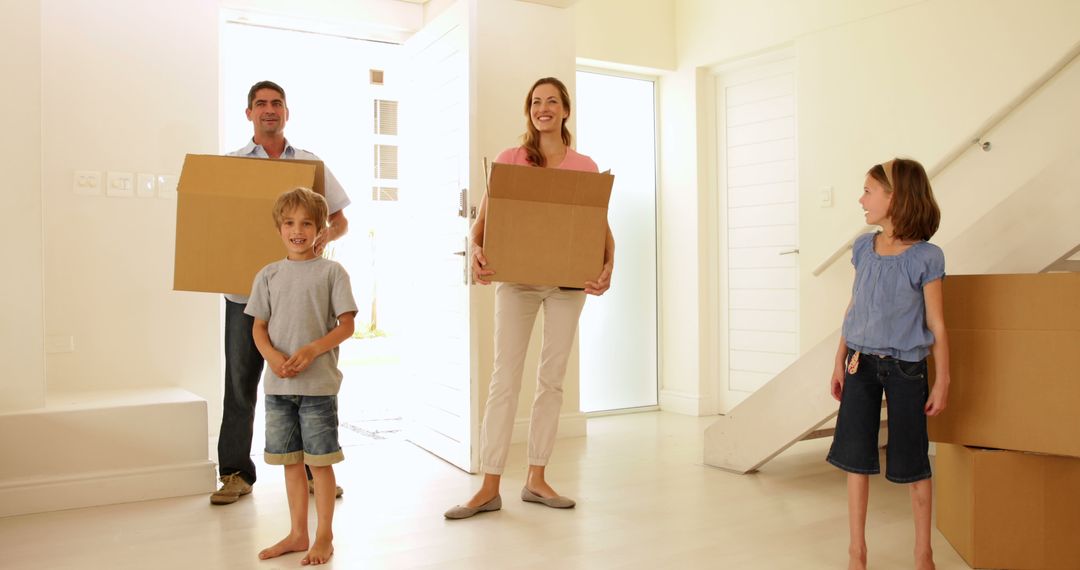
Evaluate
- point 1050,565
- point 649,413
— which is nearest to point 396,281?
point 649,413

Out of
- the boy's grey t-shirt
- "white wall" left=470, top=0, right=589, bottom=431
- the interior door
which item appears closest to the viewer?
the boy's grey t-shirt

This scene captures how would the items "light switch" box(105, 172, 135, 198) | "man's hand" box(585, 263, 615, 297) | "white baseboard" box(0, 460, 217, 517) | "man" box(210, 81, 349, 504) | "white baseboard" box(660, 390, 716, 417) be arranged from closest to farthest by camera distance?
"man's hand" box(585, 263, 615, 297), "white baseboard" box(0, 460, 217, 517), "man" box(210, 81, 349, 504), "light switch" box(105, 172, 135, 198), "white baseboard" box(660, 390, 716, 417)

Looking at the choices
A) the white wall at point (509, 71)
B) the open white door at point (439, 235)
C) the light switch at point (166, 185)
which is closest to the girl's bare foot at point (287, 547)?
the open white door at point (439, 235)

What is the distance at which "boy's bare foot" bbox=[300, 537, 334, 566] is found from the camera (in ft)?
7.03

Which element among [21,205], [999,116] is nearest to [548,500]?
[21,205]

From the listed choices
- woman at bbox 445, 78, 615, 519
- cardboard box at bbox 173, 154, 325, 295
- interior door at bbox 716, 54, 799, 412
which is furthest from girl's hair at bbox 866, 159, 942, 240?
interior door at bbox 716, 54, 799, 412

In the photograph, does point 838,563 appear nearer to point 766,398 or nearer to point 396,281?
point 766,398

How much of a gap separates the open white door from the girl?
1.52 meters

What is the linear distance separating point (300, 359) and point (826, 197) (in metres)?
2.78

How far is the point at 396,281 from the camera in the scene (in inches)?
273

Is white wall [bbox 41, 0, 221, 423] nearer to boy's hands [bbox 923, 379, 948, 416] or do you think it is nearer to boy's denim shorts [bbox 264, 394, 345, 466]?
boy's denim shorts [bbox 264, 394, 345, 466]

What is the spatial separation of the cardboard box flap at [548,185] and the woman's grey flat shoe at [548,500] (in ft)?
3.15

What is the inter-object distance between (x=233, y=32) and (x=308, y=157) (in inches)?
151

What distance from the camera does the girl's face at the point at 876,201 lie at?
6.73ft
